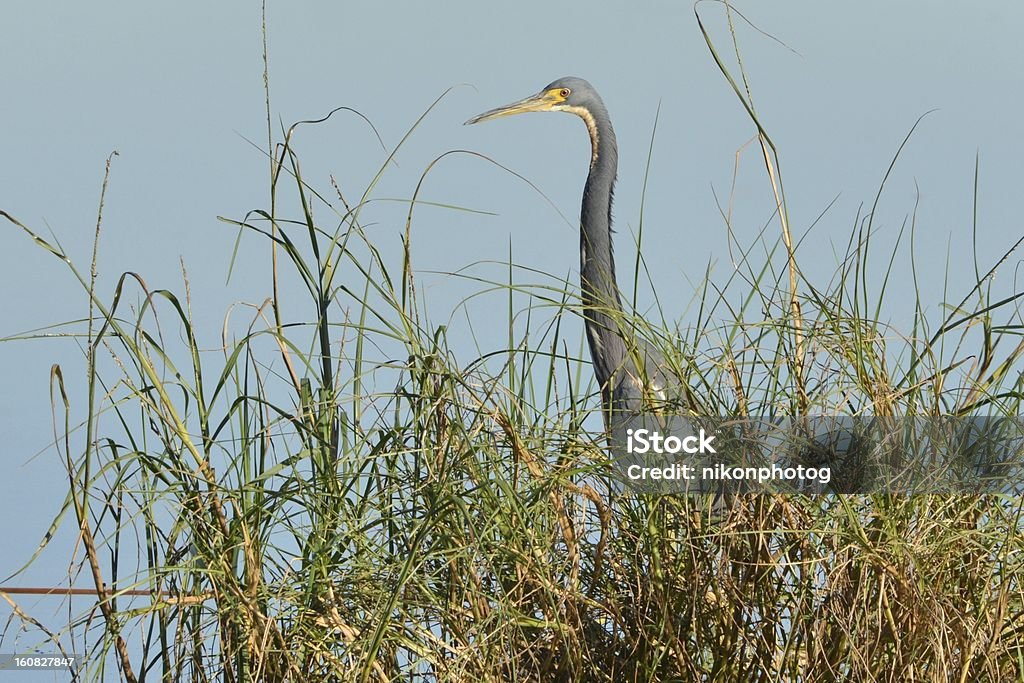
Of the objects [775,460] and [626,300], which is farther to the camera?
[626,300]

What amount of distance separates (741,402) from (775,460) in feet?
0.35

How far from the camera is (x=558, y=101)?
3.69 metres

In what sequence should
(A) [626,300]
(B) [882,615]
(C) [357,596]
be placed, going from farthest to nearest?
(A) [626,300] < (C) [357,596] < (B) [882,615]

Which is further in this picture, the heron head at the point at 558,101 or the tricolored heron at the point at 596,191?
the heron head at the point at 558,101

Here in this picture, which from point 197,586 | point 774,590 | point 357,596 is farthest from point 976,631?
point 197,586

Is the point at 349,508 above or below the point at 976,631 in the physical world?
above

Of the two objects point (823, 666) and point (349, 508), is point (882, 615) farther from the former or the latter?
point (349, 508)

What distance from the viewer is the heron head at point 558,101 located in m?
3.64

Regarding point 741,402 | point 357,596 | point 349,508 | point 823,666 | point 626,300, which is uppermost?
point 626,300

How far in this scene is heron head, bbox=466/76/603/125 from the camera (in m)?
3.64

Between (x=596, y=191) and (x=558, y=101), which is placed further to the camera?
(x=558, y=101)

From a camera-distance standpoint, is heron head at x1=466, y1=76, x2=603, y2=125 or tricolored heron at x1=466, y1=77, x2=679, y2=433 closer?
tricolored heron at x1=466, y1=77, x2=679, y2=433

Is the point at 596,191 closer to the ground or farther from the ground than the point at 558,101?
closer to the ground

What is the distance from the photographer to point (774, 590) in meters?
1.57
